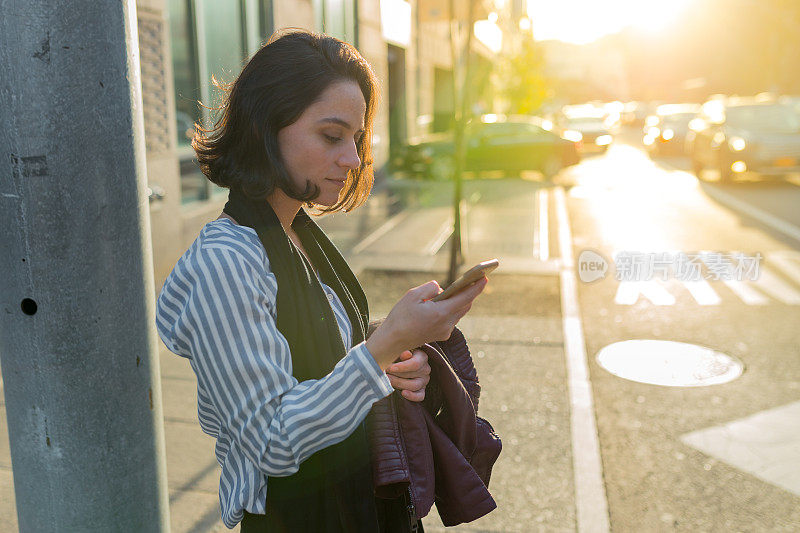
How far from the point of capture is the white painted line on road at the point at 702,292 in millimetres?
7699

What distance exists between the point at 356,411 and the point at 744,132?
59.6ft

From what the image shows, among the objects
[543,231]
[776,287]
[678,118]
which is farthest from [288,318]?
[678,118]

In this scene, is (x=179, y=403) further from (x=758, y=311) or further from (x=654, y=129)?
(x=654, y=129)

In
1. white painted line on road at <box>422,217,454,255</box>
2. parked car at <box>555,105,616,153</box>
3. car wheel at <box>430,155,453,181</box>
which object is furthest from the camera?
parked car at <box>555,105,616,153</box>

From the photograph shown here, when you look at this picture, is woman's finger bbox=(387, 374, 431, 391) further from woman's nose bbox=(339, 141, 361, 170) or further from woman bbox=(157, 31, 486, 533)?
woman's nose bbox=(339, 141, 361, 170)

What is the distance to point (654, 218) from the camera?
1285 centimetres

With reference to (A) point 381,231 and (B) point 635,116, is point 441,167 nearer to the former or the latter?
(A) point 381,231

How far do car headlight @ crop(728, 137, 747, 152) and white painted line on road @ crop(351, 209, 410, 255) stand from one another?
8323 mm

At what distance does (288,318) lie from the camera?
1543 mm

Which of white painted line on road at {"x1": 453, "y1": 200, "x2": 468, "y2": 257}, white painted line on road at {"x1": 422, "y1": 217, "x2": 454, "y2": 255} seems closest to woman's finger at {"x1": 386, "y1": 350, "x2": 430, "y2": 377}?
white painted line on road at {"x1": 453, "y1": 200, "x2": 468, "y2": 257}

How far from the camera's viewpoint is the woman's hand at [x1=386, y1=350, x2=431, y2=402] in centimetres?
170

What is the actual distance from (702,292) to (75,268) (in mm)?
7619

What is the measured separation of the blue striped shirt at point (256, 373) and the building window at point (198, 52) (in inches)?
320

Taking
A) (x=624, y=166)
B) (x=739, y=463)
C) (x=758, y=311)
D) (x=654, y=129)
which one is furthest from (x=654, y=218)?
(x=654, y=129)
